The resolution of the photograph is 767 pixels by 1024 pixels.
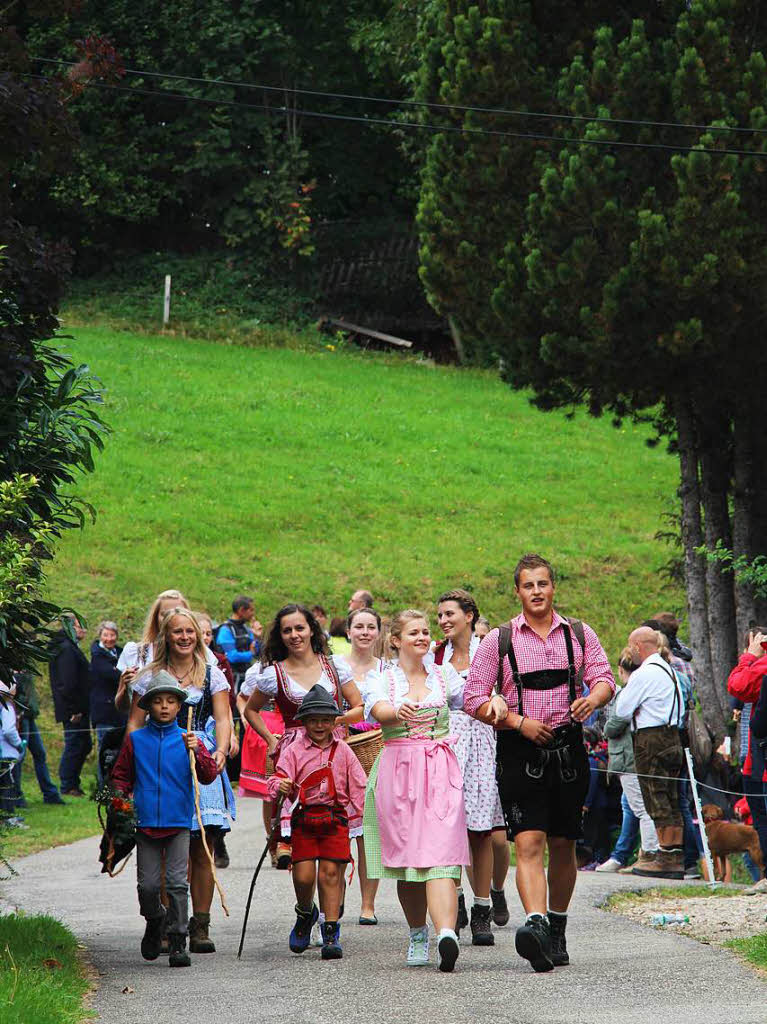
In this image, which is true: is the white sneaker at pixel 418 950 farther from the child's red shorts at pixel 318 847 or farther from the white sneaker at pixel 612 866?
the white sneaker at pixel 612 866

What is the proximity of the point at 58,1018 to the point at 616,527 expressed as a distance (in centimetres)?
2440

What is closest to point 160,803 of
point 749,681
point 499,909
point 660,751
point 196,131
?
point 499,909

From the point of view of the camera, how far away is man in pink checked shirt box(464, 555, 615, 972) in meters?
7.68

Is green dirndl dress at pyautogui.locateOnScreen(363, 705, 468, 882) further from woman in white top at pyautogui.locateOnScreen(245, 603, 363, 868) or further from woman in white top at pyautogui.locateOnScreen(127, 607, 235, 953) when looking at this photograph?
woman in white top at pyautogui.locateOnScreen(127, 607, 235, 953)

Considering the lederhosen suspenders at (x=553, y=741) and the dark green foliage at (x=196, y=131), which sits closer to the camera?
the lederhosen suspenders at (x=553, y=741)

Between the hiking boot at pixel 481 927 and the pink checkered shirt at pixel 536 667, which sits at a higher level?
the pink checkered shirt at pixel 536 667

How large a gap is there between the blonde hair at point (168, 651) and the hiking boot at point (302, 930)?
134 cm

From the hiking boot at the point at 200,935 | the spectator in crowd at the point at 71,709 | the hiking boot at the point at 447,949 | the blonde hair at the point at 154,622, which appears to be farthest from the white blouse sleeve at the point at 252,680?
the spectator in crowd at the point at 71,709

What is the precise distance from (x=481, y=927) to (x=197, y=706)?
77.6 inches

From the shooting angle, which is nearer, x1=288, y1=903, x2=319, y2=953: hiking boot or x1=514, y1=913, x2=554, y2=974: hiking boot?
x1=514, y1=913, x2=554, y2=974: hiking boot

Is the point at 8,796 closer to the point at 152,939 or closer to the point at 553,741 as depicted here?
the point at 152,939

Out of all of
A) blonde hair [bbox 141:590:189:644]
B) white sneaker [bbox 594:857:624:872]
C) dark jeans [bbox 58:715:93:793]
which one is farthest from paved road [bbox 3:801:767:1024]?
dark jeans [bbox 58:715:93:793]

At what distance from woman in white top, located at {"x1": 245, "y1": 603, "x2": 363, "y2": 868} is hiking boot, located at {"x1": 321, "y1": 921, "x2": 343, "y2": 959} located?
654mm

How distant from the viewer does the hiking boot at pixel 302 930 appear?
8.40 m
